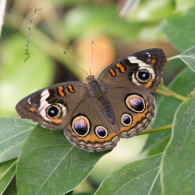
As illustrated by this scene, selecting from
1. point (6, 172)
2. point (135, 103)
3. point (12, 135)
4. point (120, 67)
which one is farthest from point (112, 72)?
point (6, 172)

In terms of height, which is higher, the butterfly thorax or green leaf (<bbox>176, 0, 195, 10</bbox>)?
the butterfly thorax

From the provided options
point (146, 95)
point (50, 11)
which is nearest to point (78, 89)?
point (146, 95)

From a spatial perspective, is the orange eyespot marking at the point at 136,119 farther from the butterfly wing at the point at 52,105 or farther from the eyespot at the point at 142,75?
the butterfly wing at the point at 52,105

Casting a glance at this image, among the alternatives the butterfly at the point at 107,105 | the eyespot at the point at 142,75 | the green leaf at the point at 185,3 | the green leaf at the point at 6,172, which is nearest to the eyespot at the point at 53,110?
the butterfly at the point at 107,105

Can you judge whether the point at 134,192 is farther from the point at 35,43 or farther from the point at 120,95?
the point at 35,43

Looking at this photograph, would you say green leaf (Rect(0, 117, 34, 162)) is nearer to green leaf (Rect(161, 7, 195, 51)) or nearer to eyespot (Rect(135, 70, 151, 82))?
eyespot (Rect(135, 70, 151, 82))

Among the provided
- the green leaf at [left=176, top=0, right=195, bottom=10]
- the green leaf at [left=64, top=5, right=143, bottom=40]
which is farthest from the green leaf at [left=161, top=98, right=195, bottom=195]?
the green leaf at [left=64, top=5, right=143, bottom=40]

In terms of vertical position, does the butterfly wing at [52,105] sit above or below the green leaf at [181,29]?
above
